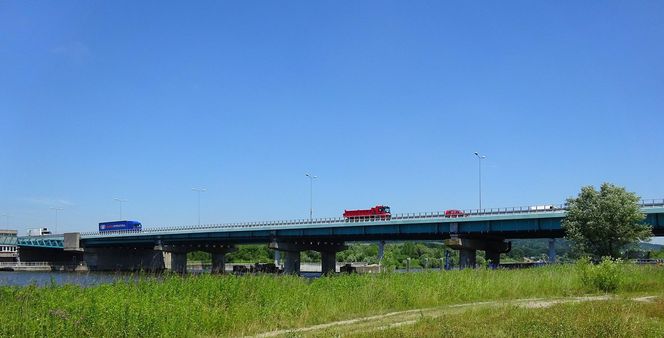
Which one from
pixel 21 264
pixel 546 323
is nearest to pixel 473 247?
pixel 546 323

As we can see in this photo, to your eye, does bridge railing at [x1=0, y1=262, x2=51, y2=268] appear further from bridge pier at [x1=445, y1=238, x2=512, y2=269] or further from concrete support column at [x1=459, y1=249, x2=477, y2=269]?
bridge pier at [x1=445, y1=238, x2=512, y2=269]

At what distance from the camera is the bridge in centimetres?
7369

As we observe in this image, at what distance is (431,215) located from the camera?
8256 cm

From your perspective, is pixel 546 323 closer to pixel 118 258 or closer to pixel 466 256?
pixel 466 256

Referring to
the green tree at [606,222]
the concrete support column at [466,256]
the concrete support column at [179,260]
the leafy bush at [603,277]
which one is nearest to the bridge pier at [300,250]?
the concrete support column at [466,256]

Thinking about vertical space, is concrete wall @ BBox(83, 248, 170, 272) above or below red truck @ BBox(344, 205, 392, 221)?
below

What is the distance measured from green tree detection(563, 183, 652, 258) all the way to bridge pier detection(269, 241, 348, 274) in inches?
2050

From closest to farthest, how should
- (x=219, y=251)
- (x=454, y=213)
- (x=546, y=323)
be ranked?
(x=546, y=323), (x=454, y=213), (x=219, y=251)

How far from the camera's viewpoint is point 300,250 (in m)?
110

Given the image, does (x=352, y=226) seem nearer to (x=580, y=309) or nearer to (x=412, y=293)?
(x=412, y=293)

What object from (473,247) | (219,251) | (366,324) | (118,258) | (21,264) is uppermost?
(366,324)

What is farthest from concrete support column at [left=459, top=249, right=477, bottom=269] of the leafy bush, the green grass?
the green grass

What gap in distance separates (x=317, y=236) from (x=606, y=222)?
1940 inches

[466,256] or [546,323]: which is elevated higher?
[546,323]
